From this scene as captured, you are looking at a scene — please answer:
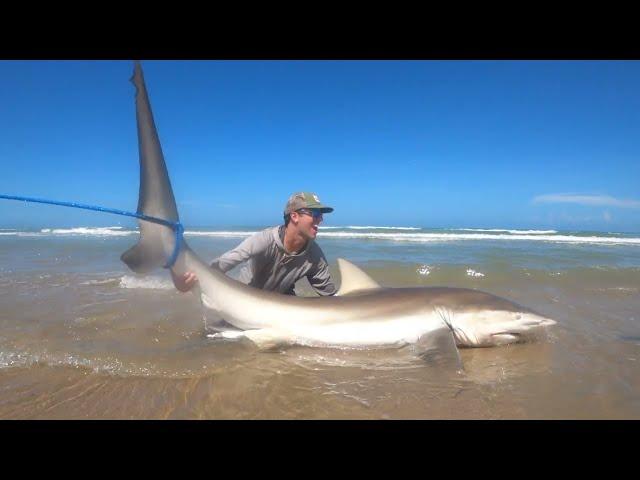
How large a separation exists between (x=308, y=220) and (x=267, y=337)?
114cm

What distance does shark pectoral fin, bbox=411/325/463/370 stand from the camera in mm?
2896

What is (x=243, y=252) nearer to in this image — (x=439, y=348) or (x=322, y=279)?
(x=322, y=279)

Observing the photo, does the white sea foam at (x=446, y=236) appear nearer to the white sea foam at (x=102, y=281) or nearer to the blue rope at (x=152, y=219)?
the white sea foam at (x=102, y=281)

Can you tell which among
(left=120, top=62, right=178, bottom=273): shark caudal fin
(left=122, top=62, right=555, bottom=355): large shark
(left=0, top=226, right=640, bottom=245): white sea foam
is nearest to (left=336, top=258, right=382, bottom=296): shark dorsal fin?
(left=122, top=62, right=555, bottom=355): large shark

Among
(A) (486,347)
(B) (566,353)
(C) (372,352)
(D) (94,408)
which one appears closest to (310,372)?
(C) (372,352)

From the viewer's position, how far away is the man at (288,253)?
146 inches

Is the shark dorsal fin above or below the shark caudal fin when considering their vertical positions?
below

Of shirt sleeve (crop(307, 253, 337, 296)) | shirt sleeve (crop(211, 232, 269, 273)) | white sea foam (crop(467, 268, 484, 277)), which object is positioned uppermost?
shirt sleeve (crop(211, 232, 269, 273))

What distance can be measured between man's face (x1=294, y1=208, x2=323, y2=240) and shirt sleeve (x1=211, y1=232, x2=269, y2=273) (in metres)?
0.41

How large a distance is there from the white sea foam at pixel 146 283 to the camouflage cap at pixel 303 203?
385 cm

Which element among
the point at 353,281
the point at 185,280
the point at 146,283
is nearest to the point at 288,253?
the point at 353,281

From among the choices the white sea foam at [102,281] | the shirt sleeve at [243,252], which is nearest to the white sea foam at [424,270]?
the shirt sleeve at [243,252]

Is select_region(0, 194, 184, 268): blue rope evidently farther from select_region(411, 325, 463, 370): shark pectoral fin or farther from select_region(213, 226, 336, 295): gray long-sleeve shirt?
select_region(411, 325, 463, 370): shark pectoral fin
